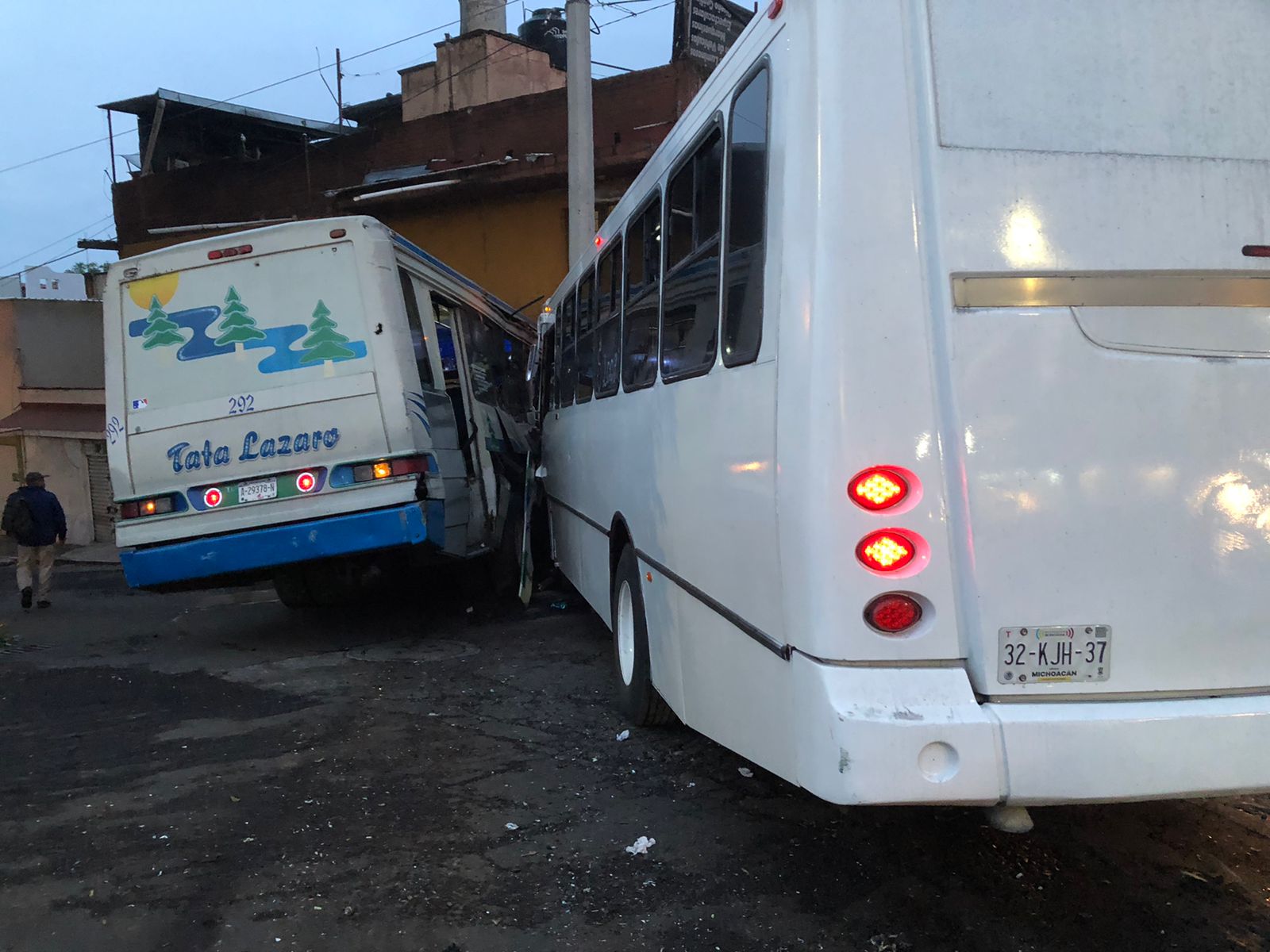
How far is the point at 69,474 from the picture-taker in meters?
18.0

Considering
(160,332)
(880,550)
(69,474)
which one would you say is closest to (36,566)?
Answer: (160,332)

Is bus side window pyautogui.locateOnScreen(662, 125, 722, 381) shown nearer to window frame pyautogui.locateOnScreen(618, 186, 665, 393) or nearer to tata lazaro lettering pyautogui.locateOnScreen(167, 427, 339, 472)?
window frame pyautogui.locateOnScreen(618, 186, 665, 393)

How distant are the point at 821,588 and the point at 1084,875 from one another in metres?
1.75

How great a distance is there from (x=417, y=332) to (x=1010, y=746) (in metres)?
6.09

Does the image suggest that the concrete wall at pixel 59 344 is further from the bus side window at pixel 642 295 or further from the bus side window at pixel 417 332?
the bus side window at pixel 642 295

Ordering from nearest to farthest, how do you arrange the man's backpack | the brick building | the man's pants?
1. the man's backpack
2. the man's pants
3. the brick building

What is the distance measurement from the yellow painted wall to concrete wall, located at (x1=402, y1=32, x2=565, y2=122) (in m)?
2.50

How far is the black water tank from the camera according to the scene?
70.8 ft

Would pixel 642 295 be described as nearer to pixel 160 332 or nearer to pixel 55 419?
pixel 160 332

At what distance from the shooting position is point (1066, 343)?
8.87 ft

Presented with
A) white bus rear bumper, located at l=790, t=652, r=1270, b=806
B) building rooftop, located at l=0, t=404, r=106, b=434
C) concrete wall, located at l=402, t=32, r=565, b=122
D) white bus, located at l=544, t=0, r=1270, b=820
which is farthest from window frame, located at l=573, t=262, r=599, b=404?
building rooftop, located at l=0, t=404, r=106, b=434

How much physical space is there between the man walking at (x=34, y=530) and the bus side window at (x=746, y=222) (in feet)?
32.4

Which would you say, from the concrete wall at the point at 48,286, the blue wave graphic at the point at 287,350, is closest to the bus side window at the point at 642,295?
the blue wave graphic at the point at 287,350

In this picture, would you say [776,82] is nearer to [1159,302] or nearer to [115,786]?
[1159,302]
